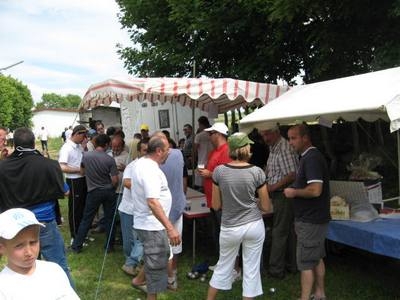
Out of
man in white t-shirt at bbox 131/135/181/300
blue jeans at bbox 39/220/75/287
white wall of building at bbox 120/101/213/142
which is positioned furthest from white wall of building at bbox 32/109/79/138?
man in white t-shirt at bbox 131/135/181/300

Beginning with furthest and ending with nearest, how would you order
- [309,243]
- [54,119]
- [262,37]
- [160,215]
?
1. [54,119]
2. [262,37]
3. [309,243]
4. [160,215]

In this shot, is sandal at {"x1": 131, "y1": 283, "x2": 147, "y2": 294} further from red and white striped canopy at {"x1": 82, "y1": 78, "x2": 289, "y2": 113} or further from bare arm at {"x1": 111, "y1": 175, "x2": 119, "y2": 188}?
red and white striped canopy at {"x1": 82, "y1": 78, "x2": 289, "y2": 113}

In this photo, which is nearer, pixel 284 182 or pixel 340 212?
pixel 340 212

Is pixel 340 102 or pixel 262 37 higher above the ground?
pixel 262 37

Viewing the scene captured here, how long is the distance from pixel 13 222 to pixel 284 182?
139 inches

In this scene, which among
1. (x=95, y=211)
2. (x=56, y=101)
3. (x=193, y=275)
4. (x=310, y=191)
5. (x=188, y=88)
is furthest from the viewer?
(x=56, y=101)

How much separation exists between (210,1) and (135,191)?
8.49 metres

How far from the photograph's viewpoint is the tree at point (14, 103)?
72875mm

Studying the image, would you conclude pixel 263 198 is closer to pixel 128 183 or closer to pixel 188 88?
pixel 128 183

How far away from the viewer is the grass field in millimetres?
4812

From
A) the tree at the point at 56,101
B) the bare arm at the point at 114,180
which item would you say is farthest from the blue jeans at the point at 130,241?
the tree at the point at 56,101

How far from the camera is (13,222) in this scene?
199 centimetres

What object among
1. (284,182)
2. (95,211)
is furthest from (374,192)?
(95,211)

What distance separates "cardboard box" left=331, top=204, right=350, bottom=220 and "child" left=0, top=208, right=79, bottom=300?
348 cm
